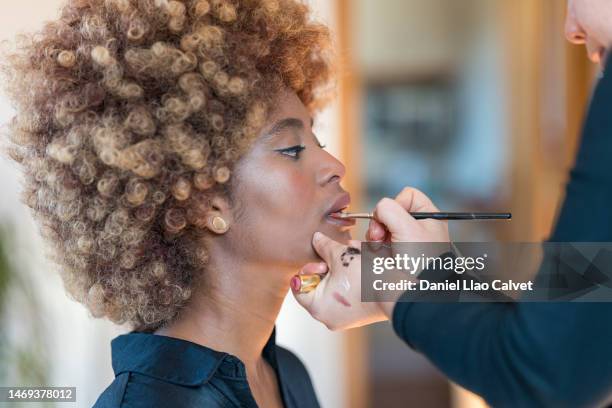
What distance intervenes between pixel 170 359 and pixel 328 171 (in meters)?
0.36

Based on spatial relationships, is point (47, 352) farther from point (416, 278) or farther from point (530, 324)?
point (530, 324)

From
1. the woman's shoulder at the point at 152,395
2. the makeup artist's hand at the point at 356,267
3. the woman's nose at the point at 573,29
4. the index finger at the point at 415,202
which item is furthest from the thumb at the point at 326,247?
the woman's nose at the point at 573,29

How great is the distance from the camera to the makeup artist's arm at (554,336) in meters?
0.63

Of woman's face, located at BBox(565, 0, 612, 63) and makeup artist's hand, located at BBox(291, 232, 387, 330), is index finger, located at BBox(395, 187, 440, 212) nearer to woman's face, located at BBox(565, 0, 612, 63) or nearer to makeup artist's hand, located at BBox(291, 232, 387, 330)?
makeup artist's hand, located at BBox(291, 232, 387, 330)

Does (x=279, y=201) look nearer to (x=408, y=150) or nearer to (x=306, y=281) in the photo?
(x=306, y=281)

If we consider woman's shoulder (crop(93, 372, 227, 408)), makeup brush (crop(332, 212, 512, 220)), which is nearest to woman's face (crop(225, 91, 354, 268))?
makeup brush (crop(332, 212, 512, 220))

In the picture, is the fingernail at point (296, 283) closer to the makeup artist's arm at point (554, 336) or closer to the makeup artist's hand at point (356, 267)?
the makeup artist's hand at point (356, 267)

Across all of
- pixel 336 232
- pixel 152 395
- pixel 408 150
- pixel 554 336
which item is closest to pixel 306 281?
pixel 336 232

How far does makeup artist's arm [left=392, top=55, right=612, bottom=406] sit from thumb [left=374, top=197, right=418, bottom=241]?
15cm

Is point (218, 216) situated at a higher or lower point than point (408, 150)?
higher

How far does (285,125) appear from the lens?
43.9 inches

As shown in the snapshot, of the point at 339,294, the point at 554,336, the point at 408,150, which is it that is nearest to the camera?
the point at 554,336

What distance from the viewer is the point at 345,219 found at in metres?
1.12

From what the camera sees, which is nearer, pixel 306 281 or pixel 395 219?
pixel 395 219
